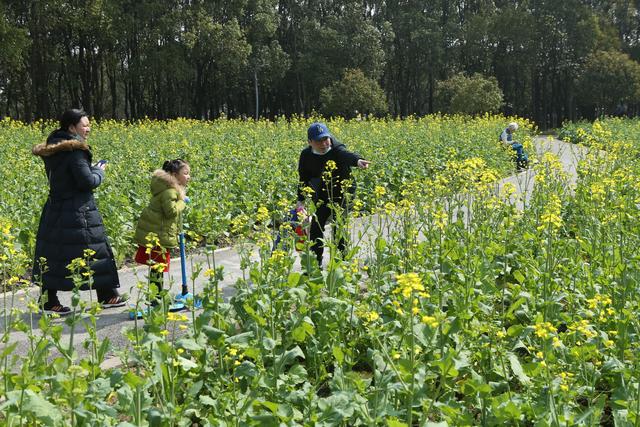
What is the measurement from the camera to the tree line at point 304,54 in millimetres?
37312

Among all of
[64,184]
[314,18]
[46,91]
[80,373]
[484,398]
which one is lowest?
[484,398]

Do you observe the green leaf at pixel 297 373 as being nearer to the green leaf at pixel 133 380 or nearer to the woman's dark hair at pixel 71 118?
the green leaf at pixel 133 380

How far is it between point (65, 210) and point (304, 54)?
141ft

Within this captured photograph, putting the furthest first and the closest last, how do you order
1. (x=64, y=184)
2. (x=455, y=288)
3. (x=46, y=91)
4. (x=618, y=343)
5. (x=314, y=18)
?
(x=314, y=18) → (x=46, y=91) → (x=64, y=184) → (x=455, y=288) → (x=618, y=343)

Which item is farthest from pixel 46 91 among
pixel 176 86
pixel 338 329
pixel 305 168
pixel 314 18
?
pixel 338 329

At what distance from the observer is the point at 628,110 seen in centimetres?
6131

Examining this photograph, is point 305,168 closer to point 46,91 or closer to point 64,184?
point 64,184

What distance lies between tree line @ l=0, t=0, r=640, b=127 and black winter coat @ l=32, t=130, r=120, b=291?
26641mm

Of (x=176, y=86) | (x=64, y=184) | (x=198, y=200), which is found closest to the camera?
(x=64, y=184)

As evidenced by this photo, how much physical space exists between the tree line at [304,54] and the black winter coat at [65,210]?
1049 inches

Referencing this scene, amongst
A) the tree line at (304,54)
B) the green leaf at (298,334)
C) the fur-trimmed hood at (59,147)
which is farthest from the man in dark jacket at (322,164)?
the tree line at (304,54)

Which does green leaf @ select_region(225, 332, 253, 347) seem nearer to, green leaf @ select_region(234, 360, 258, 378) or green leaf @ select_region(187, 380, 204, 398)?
Answer: green leaf @ select_region(234, 360, 258, 378)

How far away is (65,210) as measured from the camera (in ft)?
17.5

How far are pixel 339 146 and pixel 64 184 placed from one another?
252cm
